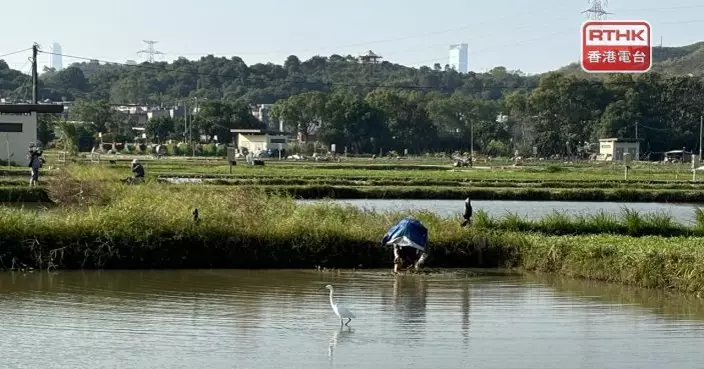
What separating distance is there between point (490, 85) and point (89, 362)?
18835 cm

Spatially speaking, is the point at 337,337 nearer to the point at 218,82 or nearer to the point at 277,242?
the point at 277,242

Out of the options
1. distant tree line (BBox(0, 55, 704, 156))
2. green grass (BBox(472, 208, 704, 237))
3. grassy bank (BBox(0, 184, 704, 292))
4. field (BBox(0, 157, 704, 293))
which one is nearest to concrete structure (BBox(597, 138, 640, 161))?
distant tree line (BBox(0, 55, 704, 156))

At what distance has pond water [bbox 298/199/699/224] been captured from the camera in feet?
100

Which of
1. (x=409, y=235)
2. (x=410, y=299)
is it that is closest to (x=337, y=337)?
(x=410, y=299)

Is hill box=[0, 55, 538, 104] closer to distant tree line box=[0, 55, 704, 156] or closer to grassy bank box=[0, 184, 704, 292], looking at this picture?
distant tree line box=[0, 55, 704, 156]

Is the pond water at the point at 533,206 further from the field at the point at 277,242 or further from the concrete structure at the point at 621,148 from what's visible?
the concrete structure at the point at 621,148

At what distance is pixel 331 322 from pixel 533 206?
2100cm

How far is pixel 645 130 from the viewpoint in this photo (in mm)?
93562

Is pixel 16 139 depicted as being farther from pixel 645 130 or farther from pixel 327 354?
pixel 645 130

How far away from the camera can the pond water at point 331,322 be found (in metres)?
11.8

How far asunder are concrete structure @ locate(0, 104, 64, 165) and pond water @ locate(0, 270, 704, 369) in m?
28.0

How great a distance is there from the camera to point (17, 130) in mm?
43750

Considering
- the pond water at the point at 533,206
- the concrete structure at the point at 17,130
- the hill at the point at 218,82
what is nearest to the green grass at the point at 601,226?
the pond water at the point at 533,206

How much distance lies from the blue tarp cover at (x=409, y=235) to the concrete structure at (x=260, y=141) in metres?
70.3
